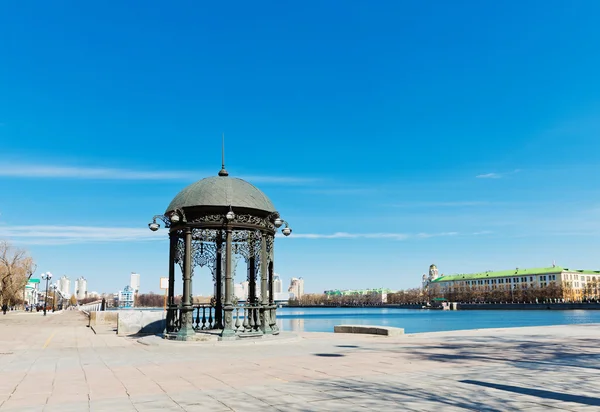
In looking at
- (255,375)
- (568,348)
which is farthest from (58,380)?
(568,348)

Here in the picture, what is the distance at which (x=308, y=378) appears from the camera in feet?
37.9

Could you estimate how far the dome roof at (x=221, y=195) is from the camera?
21.5 meters

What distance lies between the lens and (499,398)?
906 cm

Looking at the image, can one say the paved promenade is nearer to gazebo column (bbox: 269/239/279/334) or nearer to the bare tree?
gazebo column (bbox: 269/239/279/334)

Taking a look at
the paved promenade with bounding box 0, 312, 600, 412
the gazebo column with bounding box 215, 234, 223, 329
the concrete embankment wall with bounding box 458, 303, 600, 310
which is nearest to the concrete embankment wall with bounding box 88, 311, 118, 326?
the gazebo column with bounding box 215, 234, 223, 329

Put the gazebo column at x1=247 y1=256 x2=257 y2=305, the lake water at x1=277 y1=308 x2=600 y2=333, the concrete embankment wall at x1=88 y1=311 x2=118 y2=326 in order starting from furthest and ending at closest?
the lake water at x1=277 y1=308 x2=600 y2=333, the concrete embankment wall at x1=88 y1=311 x2=118 y2=326, the gazebo column at x1=247 y1=256 x2=257 y2=305

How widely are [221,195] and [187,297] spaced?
173 inches

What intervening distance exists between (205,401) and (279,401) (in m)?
1.32

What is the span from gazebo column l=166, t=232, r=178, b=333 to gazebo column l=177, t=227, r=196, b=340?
0.88 meters

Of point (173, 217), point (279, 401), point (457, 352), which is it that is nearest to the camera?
point (279, 401)

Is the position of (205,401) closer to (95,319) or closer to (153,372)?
(153,372)

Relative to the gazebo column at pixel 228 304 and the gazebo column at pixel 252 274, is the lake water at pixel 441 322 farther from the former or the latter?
the gazebo column at pixel 228 304

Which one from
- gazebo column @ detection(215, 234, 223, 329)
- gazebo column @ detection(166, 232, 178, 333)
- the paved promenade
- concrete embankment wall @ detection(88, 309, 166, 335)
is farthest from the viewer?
concrete embankment wall @ detection(88, 309, 166, 335)

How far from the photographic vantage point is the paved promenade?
8.88 metres
